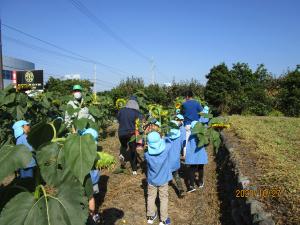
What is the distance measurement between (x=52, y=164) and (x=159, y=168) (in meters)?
3.73

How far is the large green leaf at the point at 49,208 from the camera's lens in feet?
4.18

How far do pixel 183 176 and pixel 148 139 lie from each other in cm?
296

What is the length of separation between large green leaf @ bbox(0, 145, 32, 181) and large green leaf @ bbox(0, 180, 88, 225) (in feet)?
0.34

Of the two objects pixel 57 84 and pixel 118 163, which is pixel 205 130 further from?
pixel 57 84

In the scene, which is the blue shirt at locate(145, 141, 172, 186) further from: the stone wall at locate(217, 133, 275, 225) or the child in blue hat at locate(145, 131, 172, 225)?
the stone wall at locate(217, 133, 275, 225)

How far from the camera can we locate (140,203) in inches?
241

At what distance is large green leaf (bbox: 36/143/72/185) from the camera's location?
138 cm

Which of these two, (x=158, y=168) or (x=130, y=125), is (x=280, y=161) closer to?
(x=158, y=168)

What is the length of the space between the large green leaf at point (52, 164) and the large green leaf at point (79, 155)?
0.19 feet

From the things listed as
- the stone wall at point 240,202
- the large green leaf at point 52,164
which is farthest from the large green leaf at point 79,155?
the stone wall at point 240,202

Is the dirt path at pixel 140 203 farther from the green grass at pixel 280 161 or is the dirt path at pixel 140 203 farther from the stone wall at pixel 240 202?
the green grass at pixel 280 161

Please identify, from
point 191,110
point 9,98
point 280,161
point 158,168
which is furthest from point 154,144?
point 191,110

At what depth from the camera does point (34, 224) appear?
1264 millimetres

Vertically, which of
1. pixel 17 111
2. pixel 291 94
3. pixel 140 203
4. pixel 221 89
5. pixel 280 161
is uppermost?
pixel 221 89
